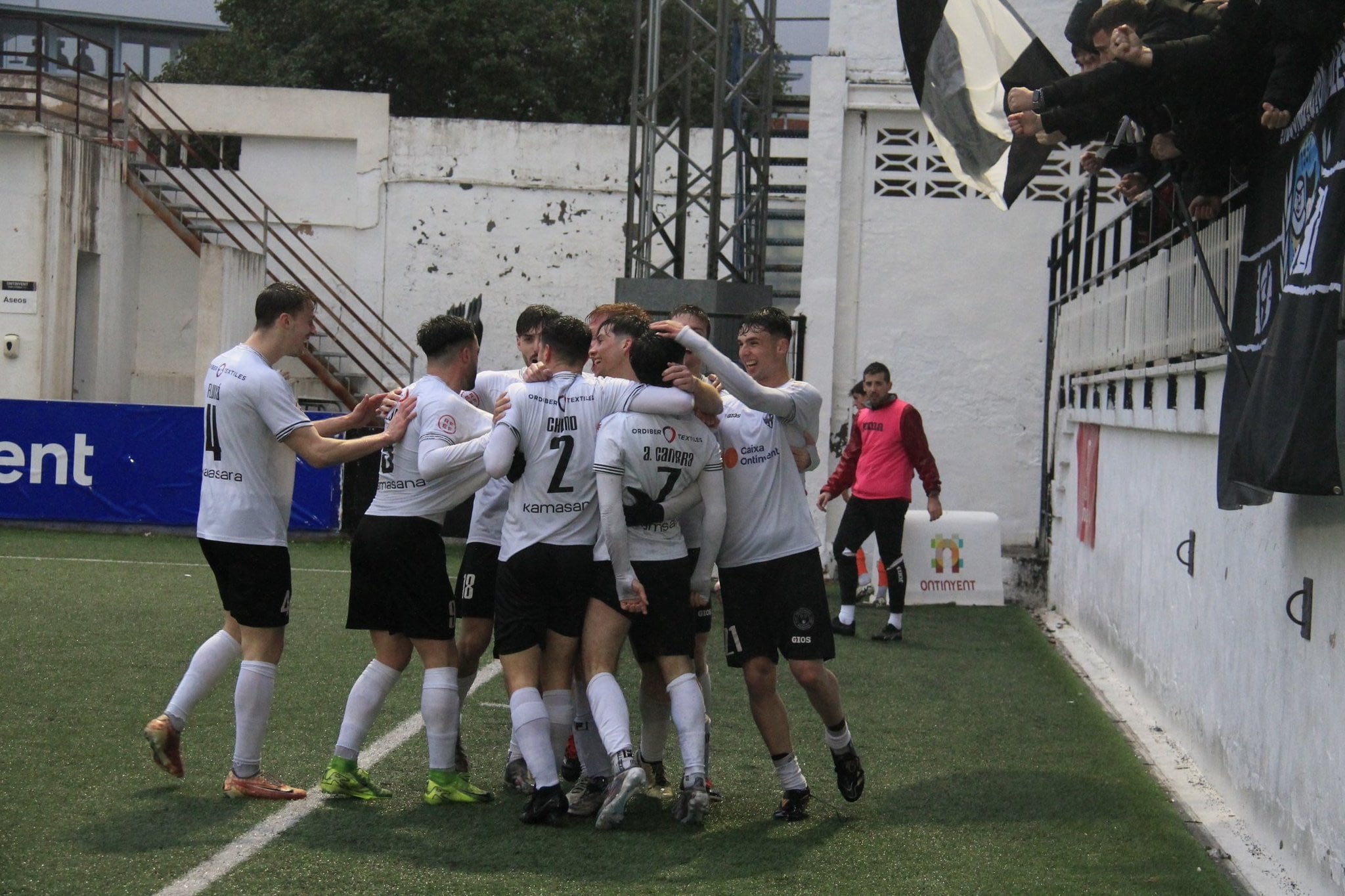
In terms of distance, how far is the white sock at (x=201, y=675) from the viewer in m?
5.75

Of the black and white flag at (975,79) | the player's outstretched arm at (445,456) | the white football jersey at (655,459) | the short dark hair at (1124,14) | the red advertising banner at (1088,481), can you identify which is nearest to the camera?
the white football jersey at (655,459)

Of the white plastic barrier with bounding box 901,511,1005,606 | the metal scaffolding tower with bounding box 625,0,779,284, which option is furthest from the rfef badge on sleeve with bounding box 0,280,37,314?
the white plastic barrier with bounding box 901,511,1005,606

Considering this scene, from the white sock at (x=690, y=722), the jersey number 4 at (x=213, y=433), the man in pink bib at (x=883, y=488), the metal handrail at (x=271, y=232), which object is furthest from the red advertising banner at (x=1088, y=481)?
the metal handrail at (x=271, y=232)

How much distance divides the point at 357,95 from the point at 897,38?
35.5ft

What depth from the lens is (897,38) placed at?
15.3 m

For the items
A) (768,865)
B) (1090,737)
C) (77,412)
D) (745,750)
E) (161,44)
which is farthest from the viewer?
(161,44)

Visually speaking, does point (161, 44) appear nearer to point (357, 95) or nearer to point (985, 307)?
point (357, 95)

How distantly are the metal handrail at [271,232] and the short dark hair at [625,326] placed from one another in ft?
52.5

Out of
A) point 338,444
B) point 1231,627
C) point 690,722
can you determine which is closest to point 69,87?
point 338,444

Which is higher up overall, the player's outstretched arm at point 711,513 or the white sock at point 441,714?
the player's outstretched arm at point 711,513

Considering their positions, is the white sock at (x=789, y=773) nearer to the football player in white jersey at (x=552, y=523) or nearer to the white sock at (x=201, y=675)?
the football player in white jersey at (x=552, y=523)

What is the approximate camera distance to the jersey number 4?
226 inches

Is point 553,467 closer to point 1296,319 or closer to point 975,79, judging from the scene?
point 1296,319

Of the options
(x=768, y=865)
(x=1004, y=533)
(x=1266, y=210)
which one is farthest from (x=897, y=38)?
(x=768, y=865)
